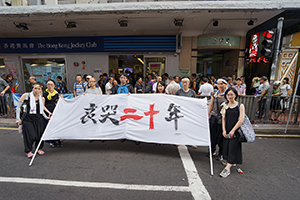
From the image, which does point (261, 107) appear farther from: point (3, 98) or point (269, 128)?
point (3, 98)

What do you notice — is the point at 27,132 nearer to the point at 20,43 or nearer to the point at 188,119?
the point at 188,119

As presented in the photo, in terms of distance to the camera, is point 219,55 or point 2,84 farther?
point 219,55

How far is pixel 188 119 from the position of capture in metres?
3.75

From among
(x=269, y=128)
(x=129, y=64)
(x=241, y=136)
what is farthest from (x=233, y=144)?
(x=129, y=64)

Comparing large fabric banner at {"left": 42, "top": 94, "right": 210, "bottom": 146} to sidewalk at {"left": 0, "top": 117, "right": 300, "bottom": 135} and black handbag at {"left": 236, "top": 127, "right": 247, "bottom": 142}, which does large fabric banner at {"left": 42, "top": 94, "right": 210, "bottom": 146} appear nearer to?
black handbag at {"left": 236, "top": 127, "right": 247, "bottom": 142}

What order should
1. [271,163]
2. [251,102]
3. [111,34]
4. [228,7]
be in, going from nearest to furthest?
1. [271,163]
2. [251,102]
3. [228,7]
4. [111,34]

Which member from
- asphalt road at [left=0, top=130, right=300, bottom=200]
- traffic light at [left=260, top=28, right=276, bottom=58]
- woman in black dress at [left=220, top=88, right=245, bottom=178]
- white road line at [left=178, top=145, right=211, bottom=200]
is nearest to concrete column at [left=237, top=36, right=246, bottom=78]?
traffic light at [left=260, top=28, right=276, bottom=58]

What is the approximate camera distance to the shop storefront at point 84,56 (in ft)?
33.7

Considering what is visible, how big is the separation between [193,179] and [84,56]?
408 inches

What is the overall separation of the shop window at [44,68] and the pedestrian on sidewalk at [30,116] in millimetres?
8179

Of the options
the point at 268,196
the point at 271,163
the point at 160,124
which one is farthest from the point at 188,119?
the point at 271,163

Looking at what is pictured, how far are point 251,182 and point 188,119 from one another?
1678 mm

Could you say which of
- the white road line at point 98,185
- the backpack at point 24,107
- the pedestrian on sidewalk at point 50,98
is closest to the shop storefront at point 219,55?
the pedestrian on sidewalk at point 50,98

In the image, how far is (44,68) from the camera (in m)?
11.4
